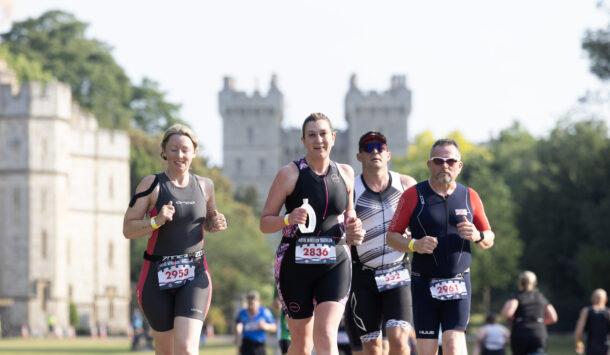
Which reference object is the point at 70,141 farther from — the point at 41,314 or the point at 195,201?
the point at 195,201

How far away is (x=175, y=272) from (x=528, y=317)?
23.7ft

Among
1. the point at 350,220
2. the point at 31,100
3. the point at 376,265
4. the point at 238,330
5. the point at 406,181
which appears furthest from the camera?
the point at 31,100

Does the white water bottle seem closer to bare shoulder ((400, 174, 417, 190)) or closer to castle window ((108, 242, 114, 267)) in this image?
bare shoulder ((400, 174, 417, 190))

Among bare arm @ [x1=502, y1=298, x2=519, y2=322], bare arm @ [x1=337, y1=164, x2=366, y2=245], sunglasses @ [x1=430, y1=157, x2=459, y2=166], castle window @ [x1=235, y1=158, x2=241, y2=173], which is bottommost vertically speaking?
bare arm @ [x1=502, y1=298, x2=519, y2=322]

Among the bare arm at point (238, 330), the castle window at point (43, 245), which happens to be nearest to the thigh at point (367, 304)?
the bare arm at point (238, 330)

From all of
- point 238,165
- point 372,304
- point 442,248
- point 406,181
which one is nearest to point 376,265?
point 372,304

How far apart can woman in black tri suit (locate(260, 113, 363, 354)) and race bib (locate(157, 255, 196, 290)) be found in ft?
1.98

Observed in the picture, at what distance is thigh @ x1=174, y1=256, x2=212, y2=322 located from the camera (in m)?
8.60

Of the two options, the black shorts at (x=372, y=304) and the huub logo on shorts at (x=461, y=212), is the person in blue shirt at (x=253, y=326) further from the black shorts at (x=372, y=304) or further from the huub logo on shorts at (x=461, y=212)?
the huub logo on shorts at (x=461, y=212)

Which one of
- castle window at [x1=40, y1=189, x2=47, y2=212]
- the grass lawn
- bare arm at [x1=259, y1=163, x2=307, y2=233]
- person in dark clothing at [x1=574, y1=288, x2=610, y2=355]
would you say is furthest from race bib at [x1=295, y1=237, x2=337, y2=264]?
castle window at [x1=40, y1=189, x2=47, y2=212]

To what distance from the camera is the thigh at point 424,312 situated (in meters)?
8.79

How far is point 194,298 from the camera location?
8.62 meters

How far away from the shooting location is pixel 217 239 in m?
78.4

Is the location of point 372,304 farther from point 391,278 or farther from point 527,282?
point 527,282
